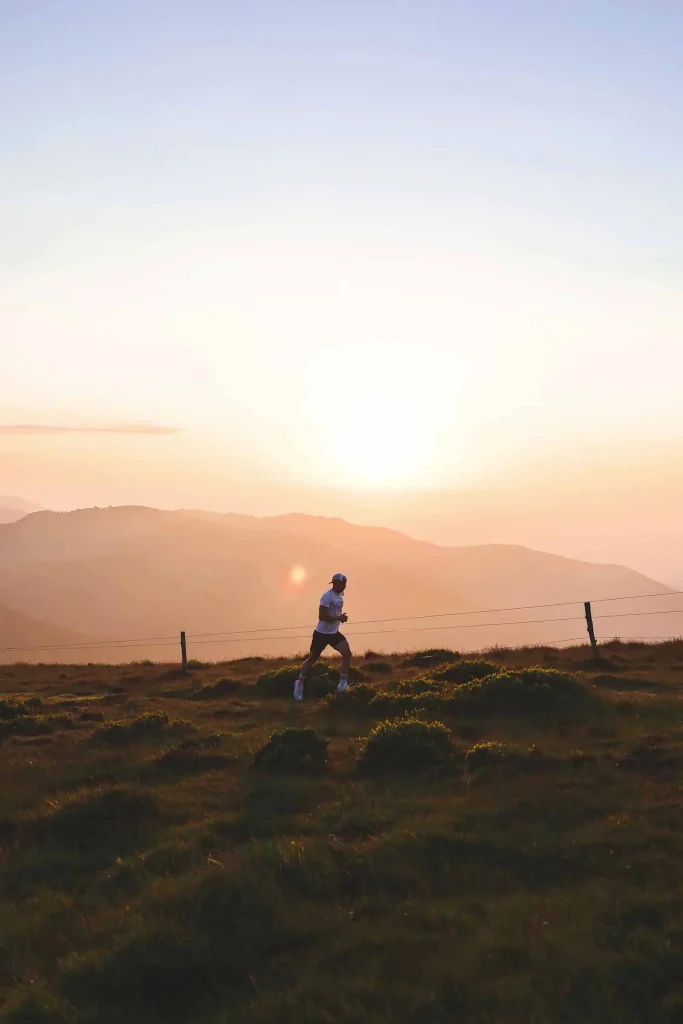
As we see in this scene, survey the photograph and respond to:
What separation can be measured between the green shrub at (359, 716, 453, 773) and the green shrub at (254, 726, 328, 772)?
2.43 ft

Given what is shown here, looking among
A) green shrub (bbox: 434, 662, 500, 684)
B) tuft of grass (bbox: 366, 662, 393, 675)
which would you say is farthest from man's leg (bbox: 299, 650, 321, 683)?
tuft of grass (bbox: 366, 662, 393, 675)

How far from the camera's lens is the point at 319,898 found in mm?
7961

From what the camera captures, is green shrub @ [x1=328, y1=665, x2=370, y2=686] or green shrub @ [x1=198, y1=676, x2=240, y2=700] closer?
green shrub @ [x1=328, y1=665, x2=370, y2=686]

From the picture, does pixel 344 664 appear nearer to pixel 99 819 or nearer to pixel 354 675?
pixel 354 675

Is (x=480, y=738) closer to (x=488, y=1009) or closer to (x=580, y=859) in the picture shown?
(x=580, y=859)

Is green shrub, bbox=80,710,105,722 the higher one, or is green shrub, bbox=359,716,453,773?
green shrub, bbox=80,710,105,722

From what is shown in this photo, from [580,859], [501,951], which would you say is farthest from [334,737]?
[501,951]

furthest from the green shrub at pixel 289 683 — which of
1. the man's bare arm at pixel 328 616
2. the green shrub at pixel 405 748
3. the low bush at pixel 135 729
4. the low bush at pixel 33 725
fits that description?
the green shrub at pixel 405 748

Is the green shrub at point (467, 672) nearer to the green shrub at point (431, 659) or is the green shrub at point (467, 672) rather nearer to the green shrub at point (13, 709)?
the green shrub at point (431, 659)

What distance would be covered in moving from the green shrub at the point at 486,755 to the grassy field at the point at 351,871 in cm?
5

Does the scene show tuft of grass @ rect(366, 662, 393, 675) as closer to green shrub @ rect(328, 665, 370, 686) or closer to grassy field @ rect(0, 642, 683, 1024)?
green shrub @ rect(328, 665, 370, 686)

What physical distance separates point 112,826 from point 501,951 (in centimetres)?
578

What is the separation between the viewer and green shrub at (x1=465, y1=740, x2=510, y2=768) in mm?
12352

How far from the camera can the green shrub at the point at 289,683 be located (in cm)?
2112
